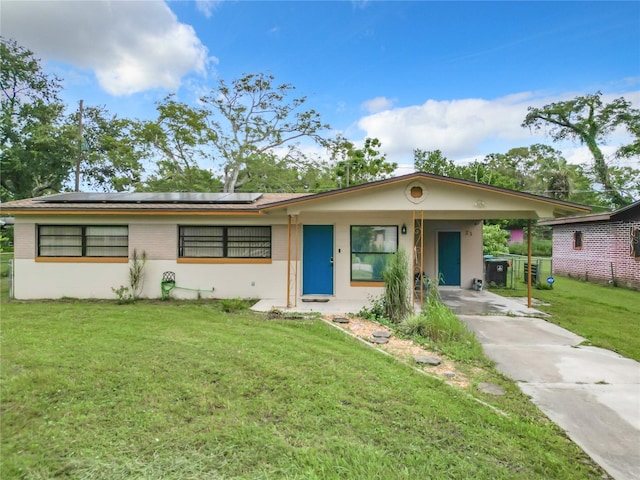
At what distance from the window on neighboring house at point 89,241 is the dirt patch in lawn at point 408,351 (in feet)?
20.8

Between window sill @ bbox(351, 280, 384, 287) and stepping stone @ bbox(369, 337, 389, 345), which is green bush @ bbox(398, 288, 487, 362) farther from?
window sill @ bbox(351, 280, 384, 287)

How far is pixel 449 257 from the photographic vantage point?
487 inches

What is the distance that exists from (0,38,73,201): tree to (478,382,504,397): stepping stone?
22188mm

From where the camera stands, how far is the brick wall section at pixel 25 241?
30.9 ft

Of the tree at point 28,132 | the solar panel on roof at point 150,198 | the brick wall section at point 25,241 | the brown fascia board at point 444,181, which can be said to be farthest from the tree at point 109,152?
the brown fascia board at point 444,181

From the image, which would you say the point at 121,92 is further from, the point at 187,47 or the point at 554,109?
the point at 554,109

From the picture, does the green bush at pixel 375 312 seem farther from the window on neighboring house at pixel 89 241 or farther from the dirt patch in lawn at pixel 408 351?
the window on neighboring house at pixel 89 241

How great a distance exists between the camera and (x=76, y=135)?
19469 mm

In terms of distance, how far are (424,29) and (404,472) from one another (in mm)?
14084

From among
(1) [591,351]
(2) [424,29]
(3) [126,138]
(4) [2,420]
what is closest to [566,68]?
(2) [424,29]

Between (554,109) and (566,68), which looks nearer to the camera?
(566,68)

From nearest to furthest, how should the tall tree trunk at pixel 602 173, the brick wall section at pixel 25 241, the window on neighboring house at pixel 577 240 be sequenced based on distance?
the brick wall section at pixel 25 241, the window on neighboring house at pixel 577 240, the tall tree trunk at pixel 602 173

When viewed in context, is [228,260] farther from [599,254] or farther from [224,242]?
[599,254]

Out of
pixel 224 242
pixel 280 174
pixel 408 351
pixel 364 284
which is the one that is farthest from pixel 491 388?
pixel 280 174
